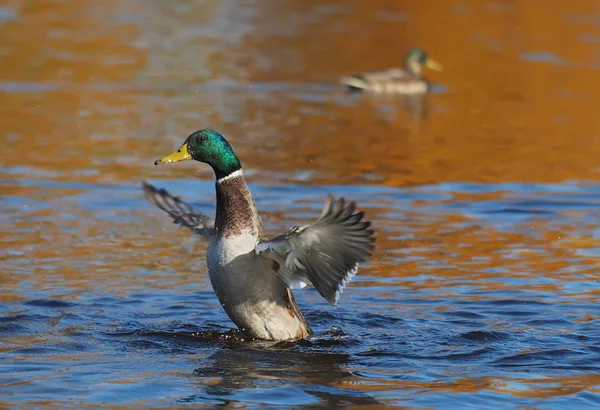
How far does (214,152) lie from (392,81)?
12.1 meters

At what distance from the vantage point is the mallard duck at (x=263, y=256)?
6703 mm

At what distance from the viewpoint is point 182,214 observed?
8.30 meters

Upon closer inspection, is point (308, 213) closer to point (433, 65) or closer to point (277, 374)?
point (277, 374)

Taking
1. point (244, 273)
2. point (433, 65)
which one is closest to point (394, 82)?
point (433, 65)

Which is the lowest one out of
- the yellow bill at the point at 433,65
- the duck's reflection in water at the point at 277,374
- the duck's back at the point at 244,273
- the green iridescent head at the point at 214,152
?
the duck's reflection in water at the point at 277,374

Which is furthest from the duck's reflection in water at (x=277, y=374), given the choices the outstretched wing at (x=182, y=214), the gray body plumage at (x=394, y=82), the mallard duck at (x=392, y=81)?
the gray body plumage at (x=394, y=82)

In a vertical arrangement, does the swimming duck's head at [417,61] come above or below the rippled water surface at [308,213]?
above

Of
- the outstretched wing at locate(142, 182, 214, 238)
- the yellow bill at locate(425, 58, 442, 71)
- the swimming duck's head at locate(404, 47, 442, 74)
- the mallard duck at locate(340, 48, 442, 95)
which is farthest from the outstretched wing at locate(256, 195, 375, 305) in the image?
the yellow bill at locate(425, 58, 442, 71)

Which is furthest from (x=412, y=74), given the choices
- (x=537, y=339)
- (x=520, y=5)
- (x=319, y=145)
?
(x=537, y=339)

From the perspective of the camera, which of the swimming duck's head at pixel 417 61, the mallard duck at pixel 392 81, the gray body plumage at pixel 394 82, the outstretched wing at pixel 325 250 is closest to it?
the outstretched wing at pixel 325 250

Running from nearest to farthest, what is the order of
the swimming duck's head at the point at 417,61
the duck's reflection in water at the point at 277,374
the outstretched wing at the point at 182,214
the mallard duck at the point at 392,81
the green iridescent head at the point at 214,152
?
the duck's reflection in water at the point at 277,374 < the green iridescent head at the point at 214,152 < the outstretched wing at the point at 182,214 < the mallard duck at the point at 392,81 < the swimming duck's head at the point at 417,61

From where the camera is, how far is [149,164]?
41.5 feet

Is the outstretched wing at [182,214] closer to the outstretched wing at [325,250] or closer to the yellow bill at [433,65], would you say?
the outstretched wing at [325,250]

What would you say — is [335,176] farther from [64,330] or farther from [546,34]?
[546,34]
